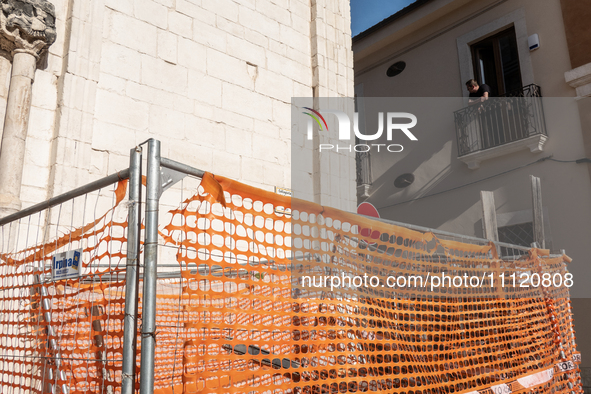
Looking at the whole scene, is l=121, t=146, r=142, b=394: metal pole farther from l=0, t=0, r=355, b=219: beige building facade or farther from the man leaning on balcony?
the man leaning on balcony

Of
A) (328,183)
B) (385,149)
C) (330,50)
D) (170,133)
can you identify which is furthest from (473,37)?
(170,133)

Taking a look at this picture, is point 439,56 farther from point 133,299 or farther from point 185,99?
point 133,299

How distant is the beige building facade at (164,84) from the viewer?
14.9ft

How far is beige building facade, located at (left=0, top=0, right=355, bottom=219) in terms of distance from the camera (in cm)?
454

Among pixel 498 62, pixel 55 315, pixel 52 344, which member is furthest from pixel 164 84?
pixel 498 62

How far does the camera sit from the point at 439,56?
1302 cm

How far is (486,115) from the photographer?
11.2m

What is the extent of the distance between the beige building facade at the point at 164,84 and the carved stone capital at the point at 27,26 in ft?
0.04

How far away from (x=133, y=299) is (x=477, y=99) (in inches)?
430

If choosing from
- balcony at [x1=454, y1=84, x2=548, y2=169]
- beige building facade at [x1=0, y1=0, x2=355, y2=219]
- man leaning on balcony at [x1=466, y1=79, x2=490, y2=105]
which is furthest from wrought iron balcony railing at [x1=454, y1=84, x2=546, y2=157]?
beige building facade at [x1=0, y1=0, x2=355, y2=219]

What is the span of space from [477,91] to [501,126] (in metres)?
1.03

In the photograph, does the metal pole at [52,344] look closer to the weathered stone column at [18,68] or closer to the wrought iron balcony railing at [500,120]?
the weathered stone column at [18,68]

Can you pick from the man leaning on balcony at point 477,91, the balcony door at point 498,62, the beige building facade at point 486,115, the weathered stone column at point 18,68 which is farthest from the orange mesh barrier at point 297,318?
the balcony door at point 498,62

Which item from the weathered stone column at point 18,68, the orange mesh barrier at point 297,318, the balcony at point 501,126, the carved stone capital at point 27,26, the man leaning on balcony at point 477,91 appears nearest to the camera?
the orange mesh barrier at point 297,318
